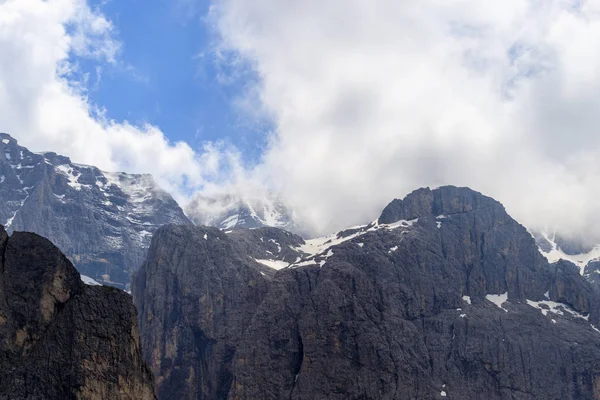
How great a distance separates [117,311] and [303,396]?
4418 inches

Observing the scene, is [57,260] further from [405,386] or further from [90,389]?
[405,386]

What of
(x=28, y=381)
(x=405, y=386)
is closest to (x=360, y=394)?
(x=405, y=386)

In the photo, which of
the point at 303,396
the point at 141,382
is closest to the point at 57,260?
the point at 141,382

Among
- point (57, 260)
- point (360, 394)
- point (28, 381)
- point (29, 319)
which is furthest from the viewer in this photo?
point (360, 394)

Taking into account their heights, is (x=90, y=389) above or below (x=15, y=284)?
below

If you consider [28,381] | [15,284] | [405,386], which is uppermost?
[405,386]

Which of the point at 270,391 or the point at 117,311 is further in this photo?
the point at 270,391

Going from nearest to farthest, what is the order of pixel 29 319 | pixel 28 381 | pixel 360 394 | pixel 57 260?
1. pixel 28 381
2. pixel 29 319
3. pixel 57 260
4. pixel 360 394

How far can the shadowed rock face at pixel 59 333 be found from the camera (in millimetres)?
84875

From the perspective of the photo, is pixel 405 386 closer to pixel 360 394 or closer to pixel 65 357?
pixel 360 394

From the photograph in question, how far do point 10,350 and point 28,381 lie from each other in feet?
15.9

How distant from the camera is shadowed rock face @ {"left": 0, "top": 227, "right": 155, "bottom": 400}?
278ft

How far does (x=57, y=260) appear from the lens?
95562 mm

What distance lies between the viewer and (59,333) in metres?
89.5
